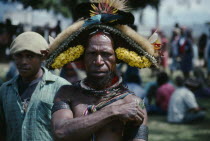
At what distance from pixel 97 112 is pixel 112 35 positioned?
77cm

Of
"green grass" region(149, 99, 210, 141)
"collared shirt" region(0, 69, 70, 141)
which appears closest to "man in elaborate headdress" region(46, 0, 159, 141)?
"collared shirt" region(0, 69, 70, 141)

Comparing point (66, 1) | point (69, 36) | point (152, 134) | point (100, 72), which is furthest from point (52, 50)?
point (66, 1)

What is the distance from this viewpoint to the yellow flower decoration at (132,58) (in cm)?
315

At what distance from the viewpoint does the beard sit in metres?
3.05

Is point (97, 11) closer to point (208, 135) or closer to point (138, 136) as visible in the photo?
point (138, 136)

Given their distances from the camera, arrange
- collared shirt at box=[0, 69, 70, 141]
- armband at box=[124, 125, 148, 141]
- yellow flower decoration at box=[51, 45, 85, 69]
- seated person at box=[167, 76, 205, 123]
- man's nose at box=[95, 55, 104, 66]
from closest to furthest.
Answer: armband at box=[124, 125, 148, 141]
man's nose at box=[95, 55, 104, 66]
yellow flower decoration at box=[51, 45, 85, 69]
collared shirt at box=[0, 69, 70, 141]
seated person at box=[167, 76, 205, 123]

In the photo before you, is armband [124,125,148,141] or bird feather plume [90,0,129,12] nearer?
armband [124,125,148,141]

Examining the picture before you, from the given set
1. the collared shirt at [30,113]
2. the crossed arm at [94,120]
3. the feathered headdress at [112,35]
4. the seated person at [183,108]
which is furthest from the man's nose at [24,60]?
the seated person at [183,108]

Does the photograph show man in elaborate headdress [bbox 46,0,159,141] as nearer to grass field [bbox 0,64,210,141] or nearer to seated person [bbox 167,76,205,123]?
grass field [bbox 0,64,210,141]

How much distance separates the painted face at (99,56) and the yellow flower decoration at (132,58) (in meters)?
0.08

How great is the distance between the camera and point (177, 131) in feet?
29.2

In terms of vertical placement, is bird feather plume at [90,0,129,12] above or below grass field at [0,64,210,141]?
above

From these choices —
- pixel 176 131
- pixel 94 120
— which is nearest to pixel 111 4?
pixel 94 120

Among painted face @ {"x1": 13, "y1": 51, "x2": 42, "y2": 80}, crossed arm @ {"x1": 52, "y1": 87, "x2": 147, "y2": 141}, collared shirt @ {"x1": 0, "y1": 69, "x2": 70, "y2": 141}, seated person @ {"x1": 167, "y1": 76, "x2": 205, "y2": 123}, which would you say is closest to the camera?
crossed arm @ {"x1": 52, "y1": 87, "x2": 147, "y2": 141}
